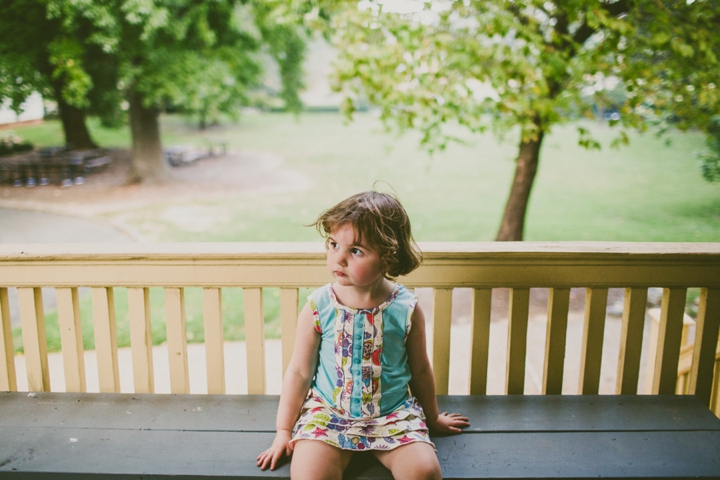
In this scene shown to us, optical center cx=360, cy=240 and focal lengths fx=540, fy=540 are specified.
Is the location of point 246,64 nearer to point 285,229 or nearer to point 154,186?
point 285,229

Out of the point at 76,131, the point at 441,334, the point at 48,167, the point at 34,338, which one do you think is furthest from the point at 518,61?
the point at 76,131

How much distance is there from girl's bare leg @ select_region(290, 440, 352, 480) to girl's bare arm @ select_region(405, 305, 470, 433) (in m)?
0.30

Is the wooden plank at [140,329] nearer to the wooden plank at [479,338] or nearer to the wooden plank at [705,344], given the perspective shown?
the wooden plank at [479,338]

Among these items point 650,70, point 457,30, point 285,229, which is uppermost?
point 457,30

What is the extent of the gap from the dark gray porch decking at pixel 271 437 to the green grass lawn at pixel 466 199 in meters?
2.72

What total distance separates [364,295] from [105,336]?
1.05 meters

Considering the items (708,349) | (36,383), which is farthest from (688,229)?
(36,383)

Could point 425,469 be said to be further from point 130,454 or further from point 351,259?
point 130,454

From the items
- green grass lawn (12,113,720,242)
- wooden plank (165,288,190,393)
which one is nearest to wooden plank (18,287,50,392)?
wooden plank (165,288,190,393)

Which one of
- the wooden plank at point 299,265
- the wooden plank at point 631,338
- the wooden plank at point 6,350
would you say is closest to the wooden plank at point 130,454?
the wooden plank at point 6,350

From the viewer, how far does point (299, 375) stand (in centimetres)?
167

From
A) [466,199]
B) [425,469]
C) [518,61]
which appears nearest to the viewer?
[425,469]

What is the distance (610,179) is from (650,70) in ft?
29.9

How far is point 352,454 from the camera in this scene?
1.58 m
